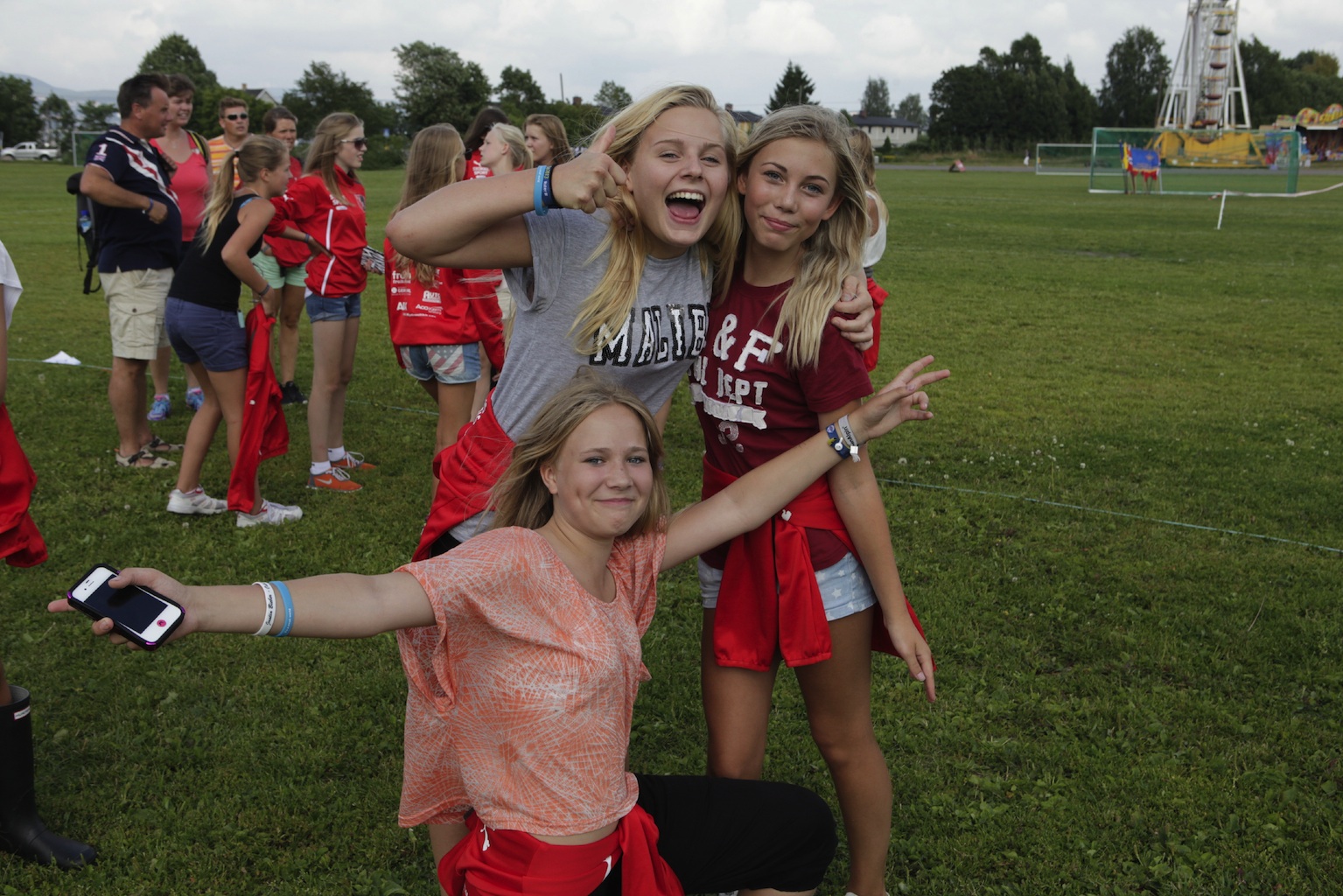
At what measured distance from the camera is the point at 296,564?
5566 mm

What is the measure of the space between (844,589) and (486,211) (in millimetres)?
1316

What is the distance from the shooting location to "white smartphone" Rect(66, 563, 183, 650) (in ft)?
5.69

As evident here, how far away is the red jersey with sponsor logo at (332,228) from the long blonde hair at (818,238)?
481 centimetres

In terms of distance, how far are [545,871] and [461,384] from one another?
14.6 ft

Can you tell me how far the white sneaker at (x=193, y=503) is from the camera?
615 centimetres

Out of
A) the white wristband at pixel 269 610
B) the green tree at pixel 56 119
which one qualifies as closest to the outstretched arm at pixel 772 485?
the white wristband at pixel 269 610

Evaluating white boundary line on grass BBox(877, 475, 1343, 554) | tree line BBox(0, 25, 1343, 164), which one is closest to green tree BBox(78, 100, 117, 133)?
tree line BBox(0, 25, 1343, 164)

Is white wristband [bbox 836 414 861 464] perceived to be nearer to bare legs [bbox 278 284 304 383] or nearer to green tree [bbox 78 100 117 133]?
bare legs [bbox 278 284 304 383]

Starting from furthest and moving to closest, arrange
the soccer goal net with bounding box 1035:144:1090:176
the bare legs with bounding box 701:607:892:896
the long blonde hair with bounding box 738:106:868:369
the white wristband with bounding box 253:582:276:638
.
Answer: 1. the soccer goal net with bounding box 1035:144:1090:176
2. the bare legs with bounding box 701:607:892:896
3. the long blonde hair with bounding box 738:106:868:369
4. the white wristband with bounding box 253:582:276:638

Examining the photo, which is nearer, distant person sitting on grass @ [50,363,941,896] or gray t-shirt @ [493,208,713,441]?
distant person sitting on grass @ [50,363,941,896]

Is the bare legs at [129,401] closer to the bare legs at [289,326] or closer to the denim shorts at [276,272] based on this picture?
the denim shorts at [276,272]

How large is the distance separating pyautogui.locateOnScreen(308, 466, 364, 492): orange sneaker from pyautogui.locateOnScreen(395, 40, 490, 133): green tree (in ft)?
246

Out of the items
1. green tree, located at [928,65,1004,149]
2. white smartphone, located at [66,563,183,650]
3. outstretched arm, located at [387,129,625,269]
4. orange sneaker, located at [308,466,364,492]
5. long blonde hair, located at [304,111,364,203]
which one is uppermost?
green tree, located at [928,65,1004,149]

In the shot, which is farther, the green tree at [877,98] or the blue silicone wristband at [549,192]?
the green tree at [877,98]
